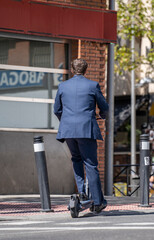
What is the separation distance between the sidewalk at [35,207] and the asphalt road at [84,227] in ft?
1.34

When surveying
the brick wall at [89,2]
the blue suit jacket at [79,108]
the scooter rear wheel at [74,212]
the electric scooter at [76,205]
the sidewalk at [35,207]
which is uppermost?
the brick wall at [89,2]

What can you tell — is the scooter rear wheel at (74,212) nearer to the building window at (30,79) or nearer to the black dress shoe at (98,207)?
the black dress shoe at (98,207)

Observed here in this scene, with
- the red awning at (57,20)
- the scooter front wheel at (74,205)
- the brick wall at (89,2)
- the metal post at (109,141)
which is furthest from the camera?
the metal post at (109,141)

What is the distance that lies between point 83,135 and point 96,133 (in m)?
0.17

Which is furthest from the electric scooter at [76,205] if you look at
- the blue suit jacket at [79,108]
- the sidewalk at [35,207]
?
the blue suit jacket at [79,108]

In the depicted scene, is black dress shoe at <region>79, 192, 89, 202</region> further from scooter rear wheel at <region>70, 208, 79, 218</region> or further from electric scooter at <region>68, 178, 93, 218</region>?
scooter rear wheel at <region>70, 208, 79, 218</region>

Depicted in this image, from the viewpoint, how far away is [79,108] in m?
8.31

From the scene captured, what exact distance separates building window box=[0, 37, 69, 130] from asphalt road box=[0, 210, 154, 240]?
5009 mm

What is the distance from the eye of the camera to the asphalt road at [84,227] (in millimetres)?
6281

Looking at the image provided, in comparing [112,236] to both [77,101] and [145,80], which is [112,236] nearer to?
[77,101]

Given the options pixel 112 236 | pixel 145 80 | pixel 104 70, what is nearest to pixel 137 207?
pixel 112 236

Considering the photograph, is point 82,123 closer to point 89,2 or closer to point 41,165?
point 41,165

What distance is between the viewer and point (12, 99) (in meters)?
13.5

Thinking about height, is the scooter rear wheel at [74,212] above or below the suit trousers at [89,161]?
below
